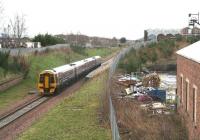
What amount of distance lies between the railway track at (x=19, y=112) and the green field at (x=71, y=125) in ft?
6.94

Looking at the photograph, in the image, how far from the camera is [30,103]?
103 feet

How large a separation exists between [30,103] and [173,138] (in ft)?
53.4

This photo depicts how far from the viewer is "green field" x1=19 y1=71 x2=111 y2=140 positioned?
18.5 metres

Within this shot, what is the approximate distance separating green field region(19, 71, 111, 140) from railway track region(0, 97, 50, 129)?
6.94 feet

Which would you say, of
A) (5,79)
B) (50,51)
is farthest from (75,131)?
(50,51)

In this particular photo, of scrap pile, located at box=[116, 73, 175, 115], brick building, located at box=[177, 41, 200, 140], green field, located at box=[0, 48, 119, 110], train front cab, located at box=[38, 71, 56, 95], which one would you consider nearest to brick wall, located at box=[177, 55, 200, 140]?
brick building, located at box=[177, 41, 200, 140]

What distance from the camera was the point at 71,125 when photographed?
20.8 m

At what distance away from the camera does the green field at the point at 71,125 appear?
727 inches

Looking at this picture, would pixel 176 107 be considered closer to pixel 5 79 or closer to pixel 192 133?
pixel 192 133

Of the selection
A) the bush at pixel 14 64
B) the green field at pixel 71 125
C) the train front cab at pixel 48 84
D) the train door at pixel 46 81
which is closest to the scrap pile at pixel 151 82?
the train front cab at pixel 48 84

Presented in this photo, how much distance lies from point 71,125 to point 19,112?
7.38 m

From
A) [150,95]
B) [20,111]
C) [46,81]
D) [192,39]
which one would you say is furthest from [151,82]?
[192,39]

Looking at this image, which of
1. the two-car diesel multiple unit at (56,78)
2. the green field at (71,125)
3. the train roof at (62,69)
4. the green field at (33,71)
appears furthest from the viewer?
the train roof at (62,69)

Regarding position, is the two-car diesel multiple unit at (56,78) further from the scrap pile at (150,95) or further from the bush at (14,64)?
the scrap pile at (150,95)
